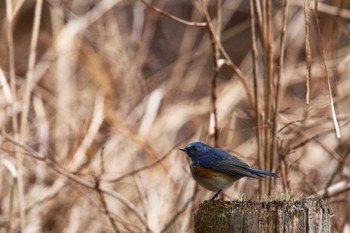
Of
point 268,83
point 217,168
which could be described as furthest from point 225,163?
point 268,83

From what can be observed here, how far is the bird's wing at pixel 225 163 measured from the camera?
3.50m

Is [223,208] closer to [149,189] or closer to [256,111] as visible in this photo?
[256,111]

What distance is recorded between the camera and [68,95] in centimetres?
622

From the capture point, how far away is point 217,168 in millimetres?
3645

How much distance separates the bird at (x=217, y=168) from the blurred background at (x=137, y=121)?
19.0 inches

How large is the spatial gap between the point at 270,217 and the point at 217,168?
1.34 meters

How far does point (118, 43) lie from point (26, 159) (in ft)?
4.71

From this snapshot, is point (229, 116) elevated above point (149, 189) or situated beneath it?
elevated above

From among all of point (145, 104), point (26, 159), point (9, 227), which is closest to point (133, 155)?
point (145, 104)

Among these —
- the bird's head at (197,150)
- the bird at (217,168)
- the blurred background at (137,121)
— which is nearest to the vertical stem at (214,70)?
the blurred background at (137,121)

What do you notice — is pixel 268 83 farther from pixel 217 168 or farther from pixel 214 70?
pixel 217 168

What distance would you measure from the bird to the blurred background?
1.59ft

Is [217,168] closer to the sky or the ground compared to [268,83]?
closer to the ground

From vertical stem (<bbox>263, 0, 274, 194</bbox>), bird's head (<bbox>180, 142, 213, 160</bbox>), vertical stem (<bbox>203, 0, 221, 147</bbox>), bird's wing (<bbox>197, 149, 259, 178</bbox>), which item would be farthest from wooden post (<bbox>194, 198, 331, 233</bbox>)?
vertical stem (<bbox>203, 0, 221, 147</bbox>)
